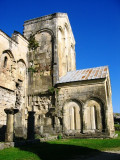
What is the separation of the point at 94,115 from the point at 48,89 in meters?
4.48

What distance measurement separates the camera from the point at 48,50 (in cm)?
1652

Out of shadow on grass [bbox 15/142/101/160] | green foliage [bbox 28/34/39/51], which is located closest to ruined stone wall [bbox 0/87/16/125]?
shadow on grass [bbox 15/142/101/160]

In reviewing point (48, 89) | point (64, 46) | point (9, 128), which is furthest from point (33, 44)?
point (9, 128)

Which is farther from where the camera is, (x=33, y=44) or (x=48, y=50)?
(x=33, y=44)

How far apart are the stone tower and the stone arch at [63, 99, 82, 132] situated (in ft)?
8.25

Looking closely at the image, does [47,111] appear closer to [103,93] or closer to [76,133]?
[76,133]

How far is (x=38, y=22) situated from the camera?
58.0 ft

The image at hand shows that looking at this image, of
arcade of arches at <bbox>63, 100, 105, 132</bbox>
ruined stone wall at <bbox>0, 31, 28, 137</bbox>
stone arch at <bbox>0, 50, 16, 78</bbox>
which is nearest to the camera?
arcade of arches at <bbox>63, 100, 105, 132</bbox>

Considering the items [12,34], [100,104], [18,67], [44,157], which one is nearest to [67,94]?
[100,104]

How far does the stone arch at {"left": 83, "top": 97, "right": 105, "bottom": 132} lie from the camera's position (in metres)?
12.7

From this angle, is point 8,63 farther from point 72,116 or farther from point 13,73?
point 72,116

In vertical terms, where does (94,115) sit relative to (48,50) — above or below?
below

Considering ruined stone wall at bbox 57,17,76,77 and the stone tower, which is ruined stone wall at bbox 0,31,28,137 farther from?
ruined stone wall at bbox 57,17,76,77

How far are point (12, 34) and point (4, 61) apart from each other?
3.15m
